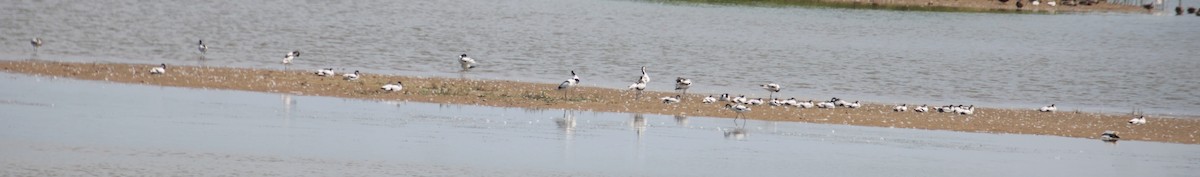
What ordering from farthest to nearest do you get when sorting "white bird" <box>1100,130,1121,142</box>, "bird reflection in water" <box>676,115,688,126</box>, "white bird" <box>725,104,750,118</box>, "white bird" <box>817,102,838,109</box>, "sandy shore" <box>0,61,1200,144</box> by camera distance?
"white bird" <box>817,102,838,109</box>
"sandy shore" <box>0,61,1200,144</box>
"white bird" <box>725,104,750,118</box>
"white bird" <box>1100,130,1121,142</box>
"bird reflection in water" <box>676,115,688,126</box>

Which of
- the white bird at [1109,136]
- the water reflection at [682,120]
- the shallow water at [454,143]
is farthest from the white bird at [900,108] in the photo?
the water reflection at [682,120]

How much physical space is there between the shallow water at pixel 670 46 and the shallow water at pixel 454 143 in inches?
302

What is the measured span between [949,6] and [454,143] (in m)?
61.2

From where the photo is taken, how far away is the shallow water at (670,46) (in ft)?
125

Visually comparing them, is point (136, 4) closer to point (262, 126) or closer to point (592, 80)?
point (592, 80)

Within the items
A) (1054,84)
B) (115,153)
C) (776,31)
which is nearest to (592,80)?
(1054,84)

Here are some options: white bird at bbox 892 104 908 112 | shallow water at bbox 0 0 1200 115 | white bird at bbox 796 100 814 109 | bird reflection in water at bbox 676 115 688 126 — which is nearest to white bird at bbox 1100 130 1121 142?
white bird at bbox 892 104 908 112

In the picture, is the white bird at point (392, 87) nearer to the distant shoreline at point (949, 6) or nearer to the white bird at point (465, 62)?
the white bird at point (465, 62)

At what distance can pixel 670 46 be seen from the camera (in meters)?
50.9

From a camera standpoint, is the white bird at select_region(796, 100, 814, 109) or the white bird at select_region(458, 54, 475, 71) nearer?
the white bird at select_region(796, 100, 814, 109)

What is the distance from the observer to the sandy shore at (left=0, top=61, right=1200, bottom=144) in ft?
96.0

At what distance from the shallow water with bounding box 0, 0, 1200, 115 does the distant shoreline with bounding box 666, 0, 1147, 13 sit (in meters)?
4.71

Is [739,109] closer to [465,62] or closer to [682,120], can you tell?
[682,120]

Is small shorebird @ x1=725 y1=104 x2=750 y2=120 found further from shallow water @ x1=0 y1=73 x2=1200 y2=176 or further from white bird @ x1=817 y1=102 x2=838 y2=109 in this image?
white bird @ x1=817 y1=102 x2=838 y2=109
